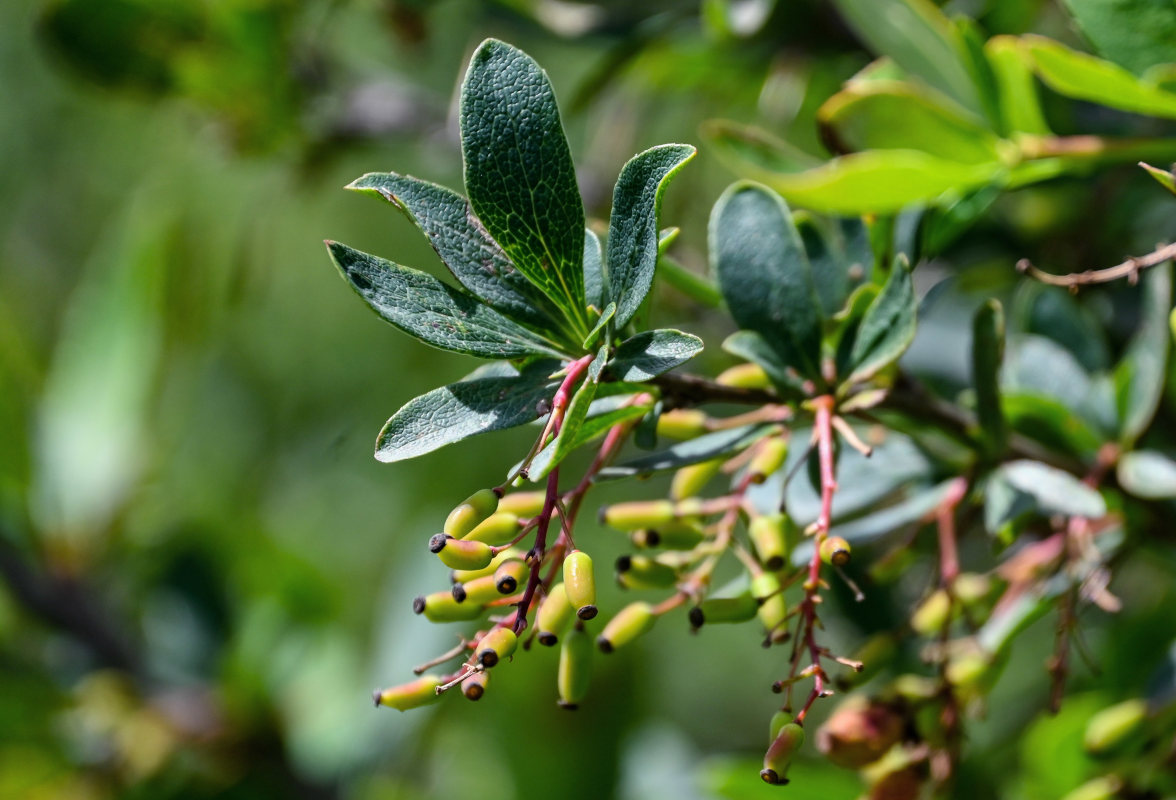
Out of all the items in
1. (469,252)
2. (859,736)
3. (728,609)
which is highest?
(469,252)

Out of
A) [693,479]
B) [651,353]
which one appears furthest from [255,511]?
[651,353]

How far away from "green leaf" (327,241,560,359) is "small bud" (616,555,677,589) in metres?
0.13

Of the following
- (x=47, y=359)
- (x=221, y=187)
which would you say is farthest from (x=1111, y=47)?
(x=221, y=187)

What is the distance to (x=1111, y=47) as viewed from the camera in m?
0.56

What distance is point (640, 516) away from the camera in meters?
0.53

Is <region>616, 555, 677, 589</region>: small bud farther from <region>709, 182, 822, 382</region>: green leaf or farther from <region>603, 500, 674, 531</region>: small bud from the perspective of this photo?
<region>709, 182, 822, 382</region>: green leaf

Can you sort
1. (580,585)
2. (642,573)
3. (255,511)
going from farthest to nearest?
(255,511), (642,573), (580,585)

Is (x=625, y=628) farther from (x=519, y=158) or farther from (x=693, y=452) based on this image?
(x=519, y=158)

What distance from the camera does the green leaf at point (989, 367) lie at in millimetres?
543

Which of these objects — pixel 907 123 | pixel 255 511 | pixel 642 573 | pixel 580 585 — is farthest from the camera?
pixel 255 511

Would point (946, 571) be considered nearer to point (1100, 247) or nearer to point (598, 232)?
point (598, 232)

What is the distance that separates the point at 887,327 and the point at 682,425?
0.12 metres

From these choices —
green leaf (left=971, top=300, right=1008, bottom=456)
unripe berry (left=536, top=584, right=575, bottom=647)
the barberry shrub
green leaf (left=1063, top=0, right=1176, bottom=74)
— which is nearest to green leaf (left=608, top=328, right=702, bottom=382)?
the barberry shrub

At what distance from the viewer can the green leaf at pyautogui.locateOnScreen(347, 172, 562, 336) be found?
1.49 feet
